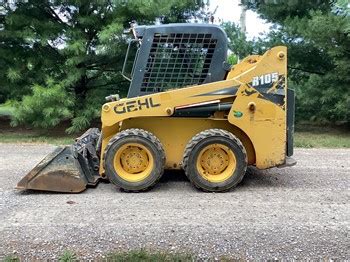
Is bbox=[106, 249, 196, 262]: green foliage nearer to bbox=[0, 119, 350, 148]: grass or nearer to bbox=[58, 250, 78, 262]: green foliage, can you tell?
bbox=[58, 250, 78, 262]: green foliage

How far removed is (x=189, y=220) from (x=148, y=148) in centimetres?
146

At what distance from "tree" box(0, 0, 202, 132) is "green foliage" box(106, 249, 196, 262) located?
7.53 meters

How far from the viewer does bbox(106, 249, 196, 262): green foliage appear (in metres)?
3.54

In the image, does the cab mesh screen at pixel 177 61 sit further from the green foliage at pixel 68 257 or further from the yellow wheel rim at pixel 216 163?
the green foliage at pixel 68 257

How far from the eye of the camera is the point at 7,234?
406cm

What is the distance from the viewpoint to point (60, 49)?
11664mm

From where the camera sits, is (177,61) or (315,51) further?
(315,51)

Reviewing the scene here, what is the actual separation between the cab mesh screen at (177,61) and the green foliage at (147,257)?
2816 mm

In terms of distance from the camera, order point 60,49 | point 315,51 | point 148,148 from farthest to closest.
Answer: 1. point 315,51
2. point 60,49
3. point 148,148

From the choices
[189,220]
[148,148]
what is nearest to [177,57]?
[148,148]

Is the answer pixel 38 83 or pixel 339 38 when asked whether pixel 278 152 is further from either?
pixel 38 83

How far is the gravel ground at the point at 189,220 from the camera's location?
378cm

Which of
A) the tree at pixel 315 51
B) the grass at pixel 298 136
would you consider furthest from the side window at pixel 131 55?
the tree at pixel 315 51

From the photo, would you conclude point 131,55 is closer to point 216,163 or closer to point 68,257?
point 216,163
